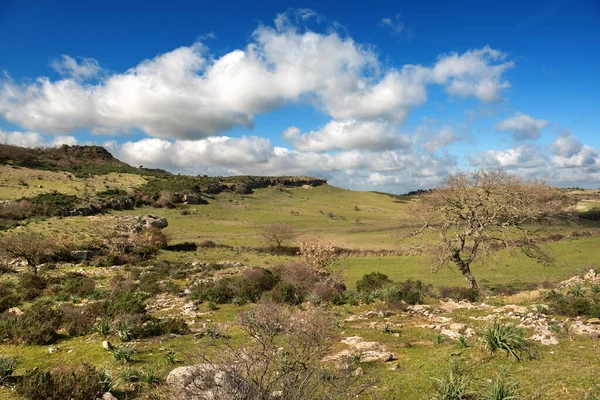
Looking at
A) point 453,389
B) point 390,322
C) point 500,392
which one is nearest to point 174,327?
point 390,322

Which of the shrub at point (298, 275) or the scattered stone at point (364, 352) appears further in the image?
the shrub at point (298, 275)

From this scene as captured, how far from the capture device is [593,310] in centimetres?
1307

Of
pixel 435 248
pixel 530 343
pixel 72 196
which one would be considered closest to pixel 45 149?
pixel 72 196

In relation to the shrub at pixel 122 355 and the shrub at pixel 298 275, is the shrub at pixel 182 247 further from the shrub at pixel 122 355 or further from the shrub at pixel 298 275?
the shrub at pixel 122 355

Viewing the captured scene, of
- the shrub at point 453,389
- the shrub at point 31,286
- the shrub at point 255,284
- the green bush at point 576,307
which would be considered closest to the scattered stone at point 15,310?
the shrub at point 31,286

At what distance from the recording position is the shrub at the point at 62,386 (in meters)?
7.18

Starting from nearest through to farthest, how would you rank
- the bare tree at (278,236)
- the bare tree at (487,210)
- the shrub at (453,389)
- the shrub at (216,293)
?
the shrub at (453,389) < the shrub at (216,293) < the bare tree at (487,210) < the bare tree at (278,236)

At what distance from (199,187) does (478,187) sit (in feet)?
368

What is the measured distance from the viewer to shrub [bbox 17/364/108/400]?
7.18m

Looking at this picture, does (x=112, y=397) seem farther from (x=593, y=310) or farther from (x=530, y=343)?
(x=593, y=310)

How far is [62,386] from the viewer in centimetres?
730

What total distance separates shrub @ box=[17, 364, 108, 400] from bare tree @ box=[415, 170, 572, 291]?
21.9 metres

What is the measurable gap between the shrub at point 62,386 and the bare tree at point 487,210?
71.8 feet

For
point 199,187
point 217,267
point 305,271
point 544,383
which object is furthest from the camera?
point 199,187
